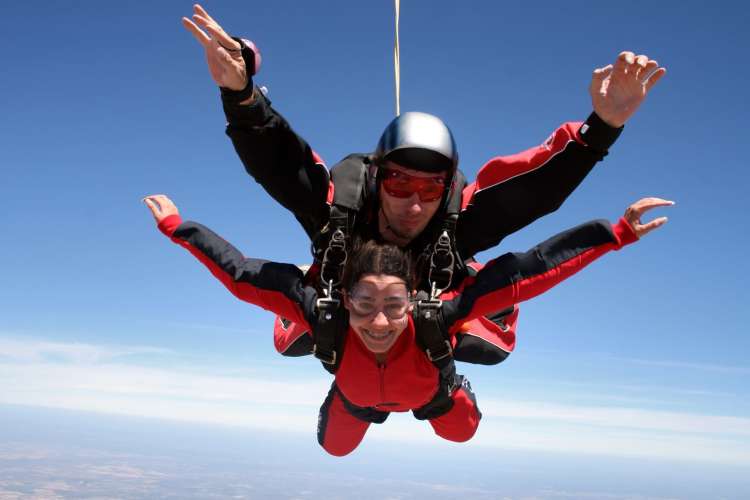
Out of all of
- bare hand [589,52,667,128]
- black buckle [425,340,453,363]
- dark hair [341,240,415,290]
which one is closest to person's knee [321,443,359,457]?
black buckle [425,340,453,363]

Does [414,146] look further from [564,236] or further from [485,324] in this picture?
[485,324]

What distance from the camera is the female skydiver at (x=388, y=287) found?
3.02 m

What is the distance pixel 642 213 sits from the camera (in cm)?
286

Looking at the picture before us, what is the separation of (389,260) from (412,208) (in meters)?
0.31

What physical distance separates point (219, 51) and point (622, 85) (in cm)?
189

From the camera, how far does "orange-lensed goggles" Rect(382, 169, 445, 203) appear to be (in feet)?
9.96

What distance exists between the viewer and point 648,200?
2826mm

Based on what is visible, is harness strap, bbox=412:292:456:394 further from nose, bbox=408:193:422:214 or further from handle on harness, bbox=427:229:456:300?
nose, bbox=408:193:422:214

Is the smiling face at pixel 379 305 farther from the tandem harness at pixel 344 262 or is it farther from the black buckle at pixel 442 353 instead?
the black buckle at pixel 442 353

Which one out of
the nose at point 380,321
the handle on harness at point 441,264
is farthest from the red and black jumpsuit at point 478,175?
the nose at point 380,321

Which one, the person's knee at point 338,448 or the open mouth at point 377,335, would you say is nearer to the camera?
the open mouth at point 377,335

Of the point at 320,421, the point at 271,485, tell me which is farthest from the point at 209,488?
the point at 320,421

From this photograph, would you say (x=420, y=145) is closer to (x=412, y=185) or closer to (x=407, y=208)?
(x=412, y=185)

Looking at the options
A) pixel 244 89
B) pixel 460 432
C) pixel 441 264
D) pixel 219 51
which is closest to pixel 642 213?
pixel 441 264
